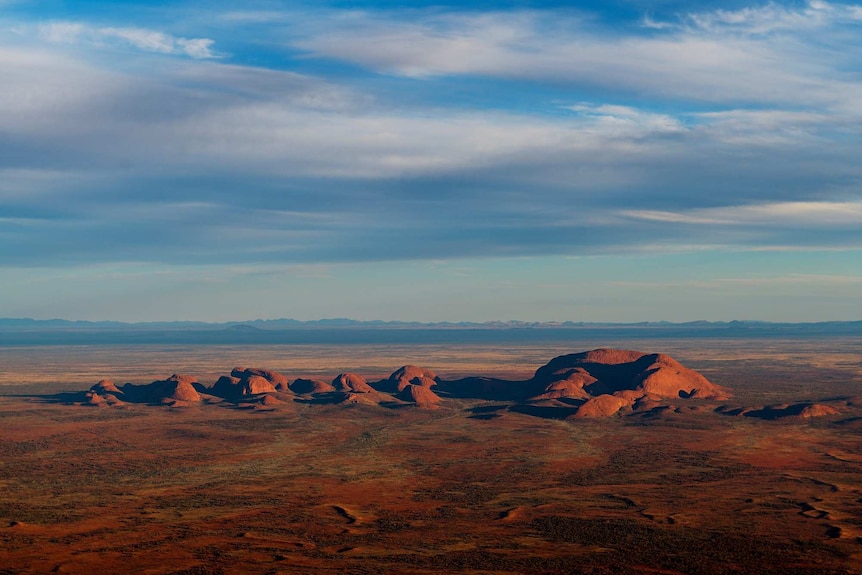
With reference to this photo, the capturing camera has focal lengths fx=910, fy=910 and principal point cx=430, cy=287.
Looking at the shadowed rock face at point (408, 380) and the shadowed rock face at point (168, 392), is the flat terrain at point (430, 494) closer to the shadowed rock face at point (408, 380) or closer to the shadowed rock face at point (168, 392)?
the shadowed rock face at point (168, 392)

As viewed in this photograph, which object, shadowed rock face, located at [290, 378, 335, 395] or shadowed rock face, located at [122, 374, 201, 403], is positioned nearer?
shadowed rock face, located at [122, 374, 201, 403]

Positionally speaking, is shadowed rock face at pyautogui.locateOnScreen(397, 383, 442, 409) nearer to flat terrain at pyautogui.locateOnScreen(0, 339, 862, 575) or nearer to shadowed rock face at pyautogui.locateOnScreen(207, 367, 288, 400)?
flat terrain at pyautogui.locateOnScreen(0, 339, 862, 575)

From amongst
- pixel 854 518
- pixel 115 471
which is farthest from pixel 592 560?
pixel 115 471

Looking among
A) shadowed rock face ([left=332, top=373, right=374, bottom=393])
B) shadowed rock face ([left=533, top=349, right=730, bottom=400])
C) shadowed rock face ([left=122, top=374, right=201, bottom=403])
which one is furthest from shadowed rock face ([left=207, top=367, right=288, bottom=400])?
shadowed rock face ([left=533, top=349, right=730, bottom=400])

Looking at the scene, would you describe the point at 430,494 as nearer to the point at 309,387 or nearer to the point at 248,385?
the point at 248,385

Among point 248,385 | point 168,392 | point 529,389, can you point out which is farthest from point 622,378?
point 168,392

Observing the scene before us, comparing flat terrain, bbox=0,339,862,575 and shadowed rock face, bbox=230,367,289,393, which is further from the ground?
shadowed rock face, bbox=230,367,289,393

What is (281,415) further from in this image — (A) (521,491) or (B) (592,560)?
(B) (592,560)

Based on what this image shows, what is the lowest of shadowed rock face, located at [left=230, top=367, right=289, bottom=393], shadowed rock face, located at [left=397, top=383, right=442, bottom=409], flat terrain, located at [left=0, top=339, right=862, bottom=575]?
flat terrain, located at [left=0, top=339, right=862, bottom=575]

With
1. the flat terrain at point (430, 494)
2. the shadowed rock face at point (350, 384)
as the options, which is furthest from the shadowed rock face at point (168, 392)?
the shadowed rock face at point (350, 384)
